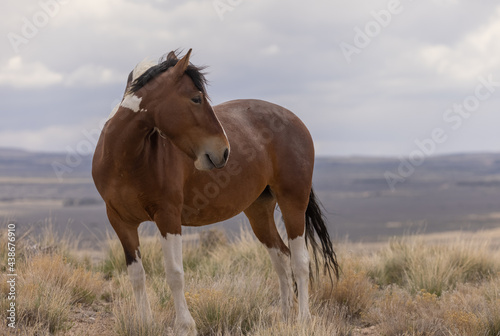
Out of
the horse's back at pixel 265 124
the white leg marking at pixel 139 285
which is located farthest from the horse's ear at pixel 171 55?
the white leg marking at pixel 139 285

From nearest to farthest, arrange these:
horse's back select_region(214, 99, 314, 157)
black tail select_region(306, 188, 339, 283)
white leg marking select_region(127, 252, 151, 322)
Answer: white leg marking select_region(127, 252, 151, 322), horse's back select_region(214, 99, 314, 157), black tail select_region(306, 188, 339, 283)

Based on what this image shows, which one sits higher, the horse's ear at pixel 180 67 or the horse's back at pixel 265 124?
the horse's ear at pixel 180 67

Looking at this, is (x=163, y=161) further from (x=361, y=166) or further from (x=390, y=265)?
(x=361, y=166)

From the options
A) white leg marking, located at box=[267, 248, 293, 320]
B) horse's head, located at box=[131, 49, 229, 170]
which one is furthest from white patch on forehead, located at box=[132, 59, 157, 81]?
white leg marking, located at box=[267, 248, 293, 320]

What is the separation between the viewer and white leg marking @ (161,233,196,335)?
519 cm

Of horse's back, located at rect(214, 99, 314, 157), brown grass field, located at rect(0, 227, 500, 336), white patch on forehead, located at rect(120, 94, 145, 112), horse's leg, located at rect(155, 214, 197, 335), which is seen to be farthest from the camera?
horse's back, located at rect(214, 99, 314, 157)

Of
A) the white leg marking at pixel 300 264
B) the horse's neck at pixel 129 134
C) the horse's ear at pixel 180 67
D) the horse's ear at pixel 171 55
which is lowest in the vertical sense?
the white leg marking at pixel 300 264

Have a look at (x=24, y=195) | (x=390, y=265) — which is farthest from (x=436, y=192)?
(x=390, y=265)

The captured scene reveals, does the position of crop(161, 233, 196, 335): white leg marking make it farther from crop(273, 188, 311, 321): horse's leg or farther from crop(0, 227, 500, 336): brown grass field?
crop(273, 188, 311, 321): horse's leg

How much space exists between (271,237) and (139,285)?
1.90 m

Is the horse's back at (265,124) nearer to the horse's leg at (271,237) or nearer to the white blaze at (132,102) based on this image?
Result: the horse's leg at (271,237)

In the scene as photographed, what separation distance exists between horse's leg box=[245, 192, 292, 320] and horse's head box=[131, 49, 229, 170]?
2089mm

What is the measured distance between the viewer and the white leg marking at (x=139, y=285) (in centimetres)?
562

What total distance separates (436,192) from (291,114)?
6357 cm
